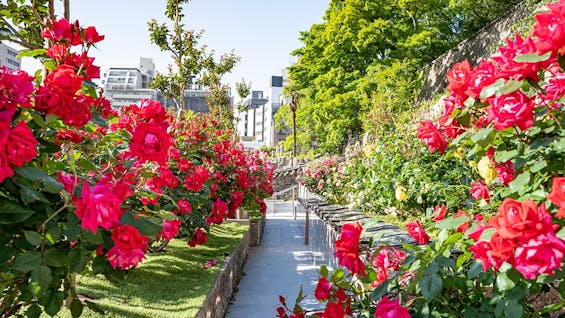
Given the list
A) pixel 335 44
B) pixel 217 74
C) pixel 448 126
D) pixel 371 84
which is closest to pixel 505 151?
pixel 448 126

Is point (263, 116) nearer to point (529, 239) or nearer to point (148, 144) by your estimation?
point (148, 144)

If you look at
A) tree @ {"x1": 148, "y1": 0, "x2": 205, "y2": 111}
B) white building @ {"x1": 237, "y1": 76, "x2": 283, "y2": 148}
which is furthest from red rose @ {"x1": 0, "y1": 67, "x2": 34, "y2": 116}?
white building @ {"x1": 237, "y1": 76, "x2": 283, "y2": 148}

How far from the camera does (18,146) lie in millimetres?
1089

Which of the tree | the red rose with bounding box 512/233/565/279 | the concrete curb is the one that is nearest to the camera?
the red rose with bounding box 512/233/565/279

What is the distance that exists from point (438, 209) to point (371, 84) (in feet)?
60.9

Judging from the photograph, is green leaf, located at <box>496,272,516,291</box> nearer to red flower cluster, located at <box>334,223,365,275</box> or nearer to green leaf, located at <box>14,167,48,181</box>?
red flower cluster, located at <box>334,223,365,275</box>

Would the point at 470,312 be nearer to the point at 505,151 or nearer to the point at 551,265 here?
the point at 505,151

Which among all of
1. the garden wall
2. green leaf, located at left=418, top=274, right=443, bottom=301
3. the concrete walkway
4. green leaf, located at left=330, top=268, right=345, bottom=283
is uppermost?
the garden wall

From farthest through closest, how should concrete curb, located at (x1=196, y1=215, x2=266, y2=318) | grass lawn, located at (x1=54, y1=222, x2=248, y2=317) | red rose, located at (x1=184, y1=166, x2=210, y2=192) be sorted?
red rose, located at (x1=184, y1=166, x2=210, y2=192) → concrete curb, located at (x1=196, y1=215, x2=266, y2=318) → grass lawn, located at (x1=54, y1=222, x2=248, y2=317)

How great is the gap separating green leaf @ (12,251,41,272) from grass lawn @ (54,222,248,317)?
2.25 m

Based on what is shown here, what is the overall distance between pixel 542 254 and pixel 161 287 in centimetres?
393

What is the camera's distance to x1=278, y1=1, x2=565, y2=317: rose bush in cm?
91

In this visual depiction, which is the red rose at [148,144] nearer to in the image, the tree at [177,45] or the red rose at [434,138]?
the red rose at [434,138]

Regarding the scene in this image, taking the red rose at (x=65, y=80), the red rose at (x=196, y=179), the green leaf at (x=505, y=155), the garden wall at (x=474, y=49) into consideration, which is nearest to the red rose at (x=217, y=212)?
the red rose at (x=196, y=179)
